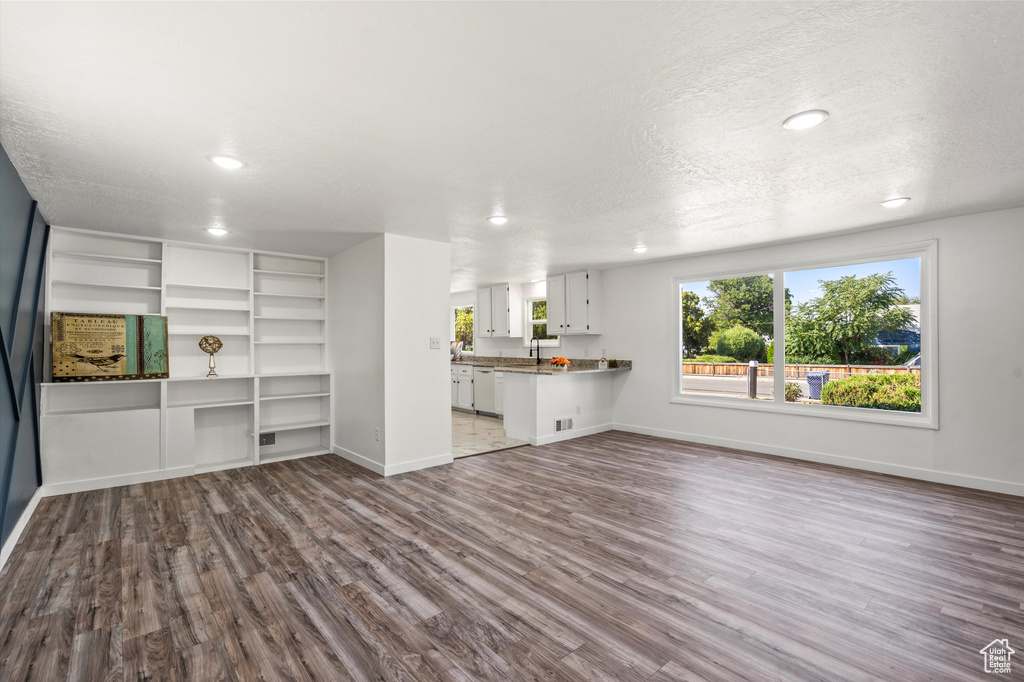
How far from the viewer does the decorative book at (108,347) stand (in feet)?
13.8

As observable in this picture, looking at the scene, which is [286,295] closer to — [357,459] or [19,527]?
[357,459]

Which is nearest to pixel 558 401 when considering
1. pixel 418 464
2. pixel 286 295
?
pixel 418 464

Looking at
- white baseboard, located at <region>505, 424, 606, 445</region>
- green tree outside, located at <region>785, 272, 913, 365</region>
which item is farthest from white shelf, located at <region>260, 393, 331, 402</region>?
green tree outside, located at <region>785, 272, 913, 365</region>

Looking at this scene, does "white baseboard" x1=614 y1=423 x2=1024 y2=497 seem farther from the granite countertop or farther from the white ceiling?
the white ceiling

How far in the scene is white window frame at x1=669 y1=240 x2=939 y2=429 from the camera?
4.31 m

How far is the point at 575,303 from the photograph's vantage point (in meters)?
7.16

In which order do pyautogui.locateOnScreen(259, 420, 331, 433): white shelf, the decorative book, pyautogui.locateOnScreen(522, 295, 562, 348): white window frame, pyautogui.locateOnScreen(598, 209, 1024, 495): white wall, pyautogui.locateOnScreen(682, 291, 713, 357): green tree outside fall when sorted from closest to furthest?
pyautogui.locateOnScreen(598, 209, 1024, 495): white wall, the decorative book, pyautogui.locateOnScreen(259, 420, 331, 433): white shelf, pyautogui.locateOnScreen(682, 291, 713, 357): green tree outside, pyautogui.locateOnScreen(522, 295, 562, 348): white window frame

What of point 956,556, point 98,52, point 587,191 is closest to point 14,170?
point 98,52

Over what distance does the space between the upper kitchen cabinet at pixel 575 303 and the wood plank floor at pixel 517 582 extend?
321 cm

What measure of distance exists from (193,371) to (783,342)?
640cm

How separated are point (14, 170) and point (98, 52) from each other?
188cm

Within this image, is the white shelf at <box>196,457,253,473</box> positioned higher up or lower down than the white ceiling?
lower down

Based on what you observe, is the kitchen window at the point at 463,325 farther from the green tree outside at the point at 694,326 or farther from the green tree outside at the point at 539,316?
the green tree outside at the point at 694,326

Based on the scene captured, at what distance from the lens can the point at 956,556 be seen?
2.81 metres
